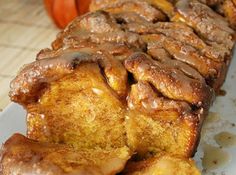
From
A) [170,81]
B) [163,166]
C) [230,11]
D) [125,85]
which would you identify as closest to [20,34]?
[230,11]

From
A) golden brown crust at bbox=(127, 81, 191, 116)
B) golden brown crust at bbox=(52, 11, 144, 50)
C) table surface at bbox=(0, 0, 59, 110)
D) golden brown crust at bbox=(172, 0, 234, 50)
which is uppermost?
golden brown crust at bbox=(52, 11, 144, 50)

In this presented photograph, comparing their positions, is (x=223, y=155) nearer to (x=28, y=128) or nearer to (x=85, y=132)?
(x=85, y=132)

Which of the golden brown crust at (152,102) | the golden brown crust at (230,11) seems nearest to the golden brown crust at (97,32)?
the golden brown crust at (152,102)

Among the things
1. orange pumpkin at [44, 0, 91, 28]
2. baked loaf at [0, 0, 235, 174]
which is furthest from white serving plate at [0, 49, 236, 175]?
orange pumpkin at [44, 0, 91, 28]

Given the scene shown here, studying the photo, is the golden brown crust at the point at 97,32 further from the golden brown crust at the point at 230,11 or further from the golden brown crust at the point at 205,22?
the golden brown crust at the point at 230,11

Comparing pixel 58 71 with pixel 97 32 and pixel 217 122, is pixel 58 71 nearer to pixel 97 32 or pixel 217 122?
pixel 97 32

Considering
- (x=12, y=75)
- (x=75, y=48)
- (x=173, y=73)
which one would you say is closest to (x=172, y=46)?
(x=173, y=73)

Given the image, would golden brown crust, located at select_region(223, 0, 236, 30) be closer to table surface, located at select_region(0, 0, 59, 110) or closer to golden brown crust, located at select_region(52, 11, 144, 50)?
golden brown crust, located at select_region(52, 11, 144, 50)
